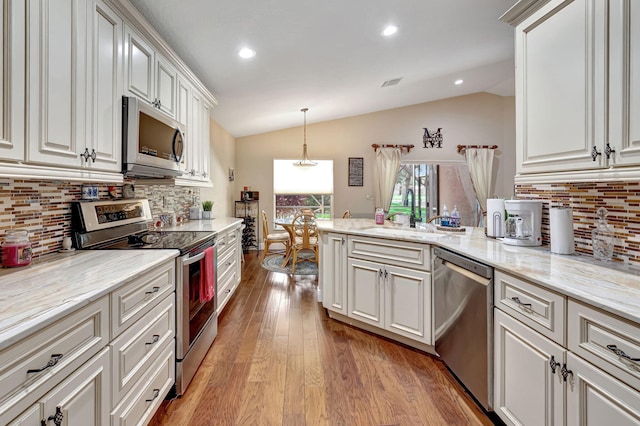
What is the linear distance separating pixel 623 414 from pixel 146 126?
2.54 meters

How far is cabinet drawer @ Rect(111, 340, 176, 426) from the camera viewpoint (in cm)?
116

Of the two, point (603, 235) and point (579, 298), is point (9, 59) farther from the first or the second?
point (603, 235)

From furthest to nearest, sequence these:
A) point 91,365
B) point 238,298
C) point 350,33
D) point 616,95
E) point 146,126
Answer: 1. point 238,298
2. point 350,33
3. point 146,126
4. point 616,95
5. point 91,365

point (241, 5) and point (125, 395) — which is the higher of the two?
point (241, 5)

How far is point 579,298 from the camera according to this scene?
3.28 ft

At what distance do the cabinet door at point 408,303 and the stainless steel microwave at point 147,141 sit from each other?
185cm

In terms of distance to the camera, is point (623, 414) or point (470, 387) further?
point (470, 387)

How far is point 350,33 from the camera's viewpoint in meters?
2.60

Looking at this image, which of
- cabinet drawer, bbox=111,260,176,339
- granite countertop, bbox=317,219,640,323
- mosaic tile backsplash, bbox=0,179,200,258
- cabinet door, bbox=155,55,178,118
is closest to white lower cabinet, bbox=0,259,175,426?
cabinet drawer, bbox=111,260,176,339

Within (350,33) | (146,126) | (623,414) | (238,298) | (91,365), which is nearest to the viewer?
(623,414)

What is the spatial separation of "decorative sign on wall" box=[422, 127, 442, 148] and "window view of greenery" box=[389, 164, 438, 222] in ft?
1.40

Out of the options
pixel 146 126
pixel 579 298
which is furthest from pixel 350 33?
pixel 579 298

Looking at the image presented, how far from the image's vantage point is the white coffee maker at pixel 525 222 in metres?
1.84

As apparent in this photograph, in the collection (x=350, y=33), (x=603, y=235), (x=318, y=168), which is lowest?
(x=603, y=235)
